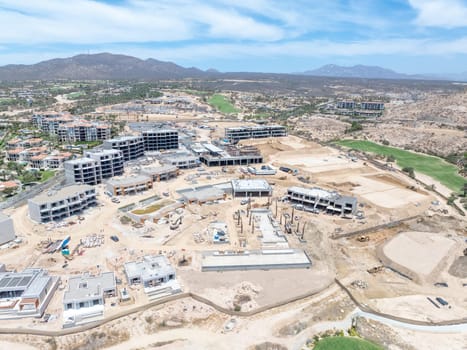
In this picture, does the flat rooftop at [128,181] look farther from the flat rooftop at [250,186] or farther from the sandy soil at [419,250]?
the sandy soil at [419,250]

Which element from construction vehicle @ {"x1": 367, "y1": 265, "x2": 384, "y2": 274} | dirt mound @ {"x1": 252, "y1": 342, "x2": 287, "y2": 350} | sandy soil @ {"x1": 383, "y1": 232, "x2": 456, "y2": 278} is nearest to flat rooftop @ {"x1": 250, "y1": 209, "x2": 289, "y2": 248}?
construction vehicle @ {"x1": 367, "y1": 265, "x2": 384, "y2": 274}

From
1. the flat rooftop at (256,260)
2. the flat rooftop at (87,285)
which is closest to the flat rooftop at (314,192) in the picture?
the flat rooftop at (256,260)

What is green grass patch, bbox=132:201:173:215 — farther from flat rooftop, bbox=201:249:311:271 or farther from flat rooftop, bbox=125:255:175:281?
flat rooftop, bbox=201:249:311:271

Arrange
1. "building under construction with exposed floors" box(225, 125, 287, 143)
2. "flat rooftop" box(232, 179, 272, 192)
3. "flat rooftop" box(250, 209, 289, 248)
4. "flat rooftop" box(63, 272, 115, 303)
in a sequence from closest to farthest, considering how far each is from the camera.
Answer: "flat rooftop" box(63, 272, 115, 303) < "flat rooftop" box(250, 209, 289, 248) < "flat rooftop" box(232, 179, 272, 192) < "building under construction with exposed floors" box(225, 125, 287, 143)

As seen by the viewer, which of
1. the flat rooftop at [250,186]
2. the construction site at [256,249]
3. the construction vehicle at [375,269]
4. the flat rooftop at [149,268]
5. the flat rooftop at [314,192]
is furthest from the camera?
the flat rooftop at [250,186]

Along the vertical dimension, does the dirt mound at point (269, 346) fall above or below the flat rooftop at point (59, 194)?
below

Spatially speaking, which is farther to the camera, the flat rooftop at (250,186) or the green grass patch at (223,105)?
the green grass patch at (223,105)
